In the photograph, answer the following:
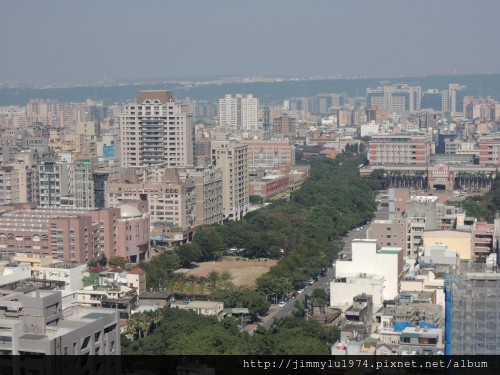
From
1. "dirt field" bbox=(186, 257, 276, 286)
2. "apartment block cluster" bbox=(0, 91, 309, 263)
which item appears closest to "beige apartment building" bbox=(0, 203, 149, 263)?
"apartment block cluster" bbox=(0, 91, 309, 263)

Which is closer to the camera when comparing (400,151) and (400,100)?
(400,151)

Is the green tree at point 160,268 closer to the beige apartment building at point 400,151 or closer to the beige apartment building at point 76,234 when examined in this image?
the beige apartment building at point 76,234

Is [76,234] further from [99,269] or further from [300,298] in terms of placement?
[300,298]

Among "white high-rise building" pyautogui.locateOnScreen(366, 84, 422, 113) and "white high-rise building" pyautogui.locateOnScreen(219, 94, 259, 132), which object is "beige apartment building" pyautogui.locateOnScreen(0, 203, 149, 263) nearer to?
"white high-rise building" pyautogui.locateOnScreen(219, 94, 259, 132)

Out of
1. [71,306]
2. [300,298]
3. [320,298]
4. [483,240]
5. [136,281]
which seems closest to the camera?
[71,306]

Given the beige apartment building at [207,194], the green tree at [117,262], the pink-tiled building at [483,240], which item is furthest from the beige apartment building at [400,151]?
the green tree at [117,262]

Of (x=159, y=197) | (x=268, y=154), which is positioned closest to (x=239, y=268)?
(x=159, y=197)

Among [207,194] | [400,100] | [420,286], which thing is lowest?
[420,286]
